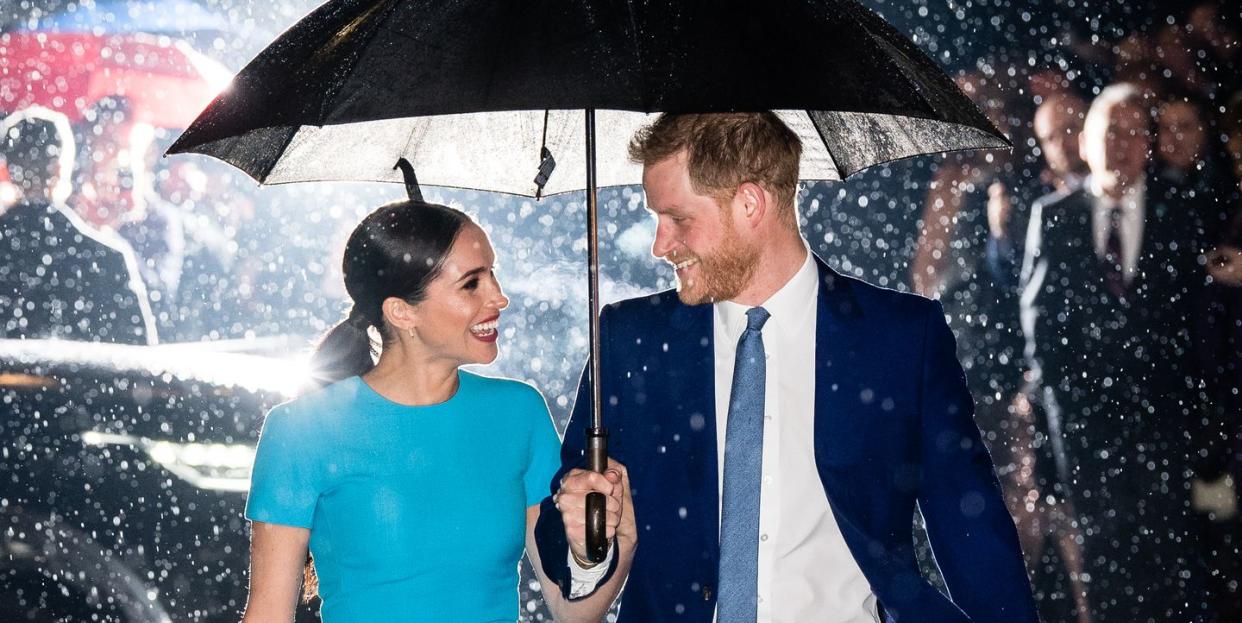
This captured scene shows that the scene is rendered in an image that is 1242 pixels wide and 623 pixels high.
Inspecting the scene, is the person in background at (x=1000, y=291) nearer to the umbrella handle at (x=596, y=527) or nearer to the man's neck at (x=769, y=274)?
the man's neck at (x=769, y=274)

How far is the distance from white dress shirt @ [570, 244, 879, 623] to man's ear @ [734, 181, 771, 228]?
149 millimetres

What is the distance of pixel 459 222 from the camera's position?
9.41ft

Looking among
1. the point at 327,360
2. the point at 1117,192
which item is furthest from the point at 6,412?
the point at 1117,192

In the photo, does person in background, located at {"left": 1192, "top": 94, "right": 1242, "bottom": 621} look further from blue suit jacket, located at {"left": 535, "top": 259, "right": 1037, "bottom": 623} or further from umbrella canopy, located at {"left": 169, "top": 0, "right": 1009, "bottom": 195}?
umbrella canopy, located at {"left": 169, "top": 0, "right": 1009, "bottom": 195}

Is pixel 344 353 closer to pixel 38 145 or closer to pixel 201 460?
pixel 201 460

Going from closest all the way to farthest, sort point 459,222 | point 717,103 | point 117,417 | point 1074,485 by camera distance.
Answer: point 717,103 → point 459,222 → point 117,417 → point 1074,485

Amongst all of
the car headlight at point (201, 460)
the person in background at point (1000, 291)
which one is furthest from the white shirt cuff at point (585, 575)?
the person in background at point (1000, 291)

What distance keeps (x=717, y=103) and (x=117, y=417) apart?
3854 mm

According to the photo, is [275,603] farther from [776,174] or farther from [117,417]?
[117,417]

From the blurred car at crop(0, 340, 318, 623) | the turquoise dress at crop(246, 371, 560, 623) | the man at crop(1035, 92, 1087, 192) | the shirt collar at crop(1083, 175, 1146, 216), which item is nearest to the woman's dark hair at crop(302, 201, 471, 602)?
the turquoise dress at crop(246, 371, 560, 623)

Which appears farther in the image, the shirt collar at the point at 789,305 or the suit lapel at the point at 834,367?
the shirt collar at the point at 789,305

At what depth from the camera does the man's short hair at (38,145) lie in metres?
10.1

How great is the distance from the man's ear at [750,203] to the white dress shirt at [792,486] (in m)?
0.15

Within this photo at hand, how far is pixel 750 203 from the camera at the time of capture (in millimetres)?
2557
